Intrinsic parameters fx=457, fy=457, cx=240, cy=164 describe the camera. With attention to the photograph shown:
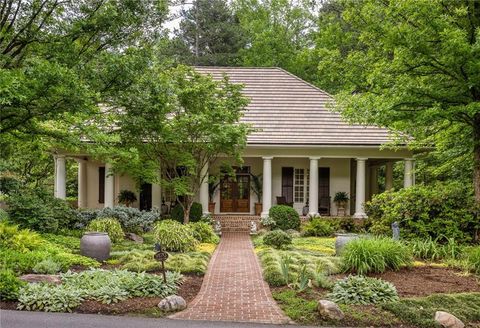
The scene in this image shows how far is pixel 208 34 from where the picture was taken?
3988 centimetres

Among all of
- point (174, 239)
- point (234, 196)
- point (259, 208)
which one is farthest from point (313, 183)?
point (174, 239)

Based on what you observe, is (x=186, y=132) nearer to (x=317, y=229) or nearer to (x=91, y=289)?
(x=317, y=229)

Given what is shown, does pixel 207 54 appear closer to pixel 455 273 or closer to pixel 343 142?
pixel 343 142

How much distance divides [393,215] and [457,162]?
4.58 m

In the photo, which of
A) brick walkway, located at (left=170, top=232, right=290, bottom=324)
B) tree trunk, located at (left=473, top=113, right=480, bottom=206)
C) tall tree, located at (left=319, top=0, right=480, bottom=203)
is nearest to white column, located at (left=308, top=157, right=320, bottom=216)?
tall tree, located at (left=319, top=0, right=480, bottom=203)

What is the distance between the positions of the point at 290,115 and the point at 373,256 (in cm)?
1279

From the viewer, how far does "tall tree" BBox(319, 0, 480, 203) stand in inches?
428

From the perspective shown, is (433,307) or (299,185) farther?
(299,185)

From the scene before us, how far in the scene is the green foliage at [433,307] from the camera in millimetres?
6820

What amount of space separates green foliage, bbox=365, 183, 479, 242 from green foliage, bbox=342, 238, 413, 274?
9.30 feet

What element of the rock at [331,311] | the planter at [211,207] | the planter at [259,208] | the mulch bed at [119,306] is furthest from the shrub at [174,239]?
the planter at [259,208]

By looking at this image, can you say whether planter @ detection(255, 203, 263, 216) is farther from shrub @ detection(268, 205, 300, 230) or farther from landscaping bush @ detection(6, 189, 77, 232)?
landscaping bush @ detection(6, 189, 77, 232)

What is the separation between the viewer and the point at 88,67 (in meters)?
10.3

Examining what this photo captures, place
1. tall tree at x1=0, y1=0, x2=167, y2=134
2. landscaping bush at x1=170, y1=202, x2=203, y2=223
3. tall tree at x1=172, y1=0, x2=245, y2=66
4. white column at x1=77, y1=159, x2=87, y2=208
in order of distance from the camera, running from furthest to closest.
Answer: tall tree at x1=172, y1=0, x2=245, y2=66
white column at x1=77, y1=159, x2=87, y2=208
landscaping bush at x1=170, y1=202, x2=203, y2=223
tall tree at x1=0, y1=0, x2=167, y2=134
